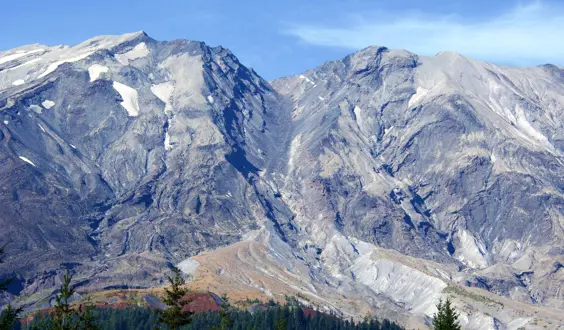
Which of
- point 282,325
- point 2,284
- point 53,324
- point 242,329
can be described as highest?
point 2,284

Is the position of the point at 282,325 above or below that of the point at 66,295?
below

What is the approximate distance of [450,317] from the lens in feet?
279

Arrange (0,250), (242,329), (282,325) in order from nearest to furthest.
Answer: (0,250) < (282,325) < (242,329)

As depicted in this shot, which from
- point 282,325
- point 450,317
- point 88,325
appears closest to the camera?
point 88,325

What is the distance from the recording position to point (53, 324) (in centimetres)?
6512

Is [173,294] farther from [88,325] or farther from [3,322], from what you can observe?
[3,322]

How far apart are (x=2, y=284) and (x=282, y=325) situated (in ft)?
188

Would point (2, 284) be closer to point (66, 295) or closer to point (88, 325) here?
point (66, 295)

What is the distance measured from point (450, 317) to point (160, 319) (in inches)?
1072

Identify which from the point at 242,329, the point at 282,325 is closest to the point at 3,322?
the point at 282,325

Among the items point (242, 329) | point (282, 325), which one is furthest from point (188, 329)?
point (282, 325)

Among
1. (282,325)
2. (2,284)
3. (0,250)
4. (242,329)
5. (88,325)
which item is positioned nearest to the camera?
(2,284)

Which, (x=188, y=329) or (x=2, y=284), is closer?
(x=2, y=284)

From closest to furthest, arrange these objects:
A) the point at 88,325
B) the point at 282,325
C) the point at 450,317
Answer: the point at 88,325 < the point at 450,317 < the point at 282,325
